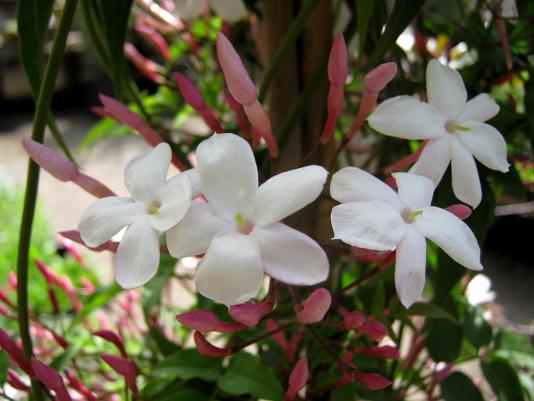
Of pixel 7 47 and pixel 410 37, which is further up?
pixel 410 37

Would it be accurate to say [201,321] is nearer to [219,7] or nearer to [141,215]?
[141,215]

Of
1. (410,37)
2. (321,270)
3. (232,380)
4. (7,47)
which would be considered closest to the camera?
(321,270)

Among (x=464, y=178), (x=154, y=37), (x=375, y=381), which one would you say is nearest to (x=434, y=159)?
(x=464, y=178)

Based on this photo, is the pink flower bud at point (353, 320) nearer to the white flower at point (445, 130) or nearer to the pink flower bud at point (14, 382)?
the white flower at point (445, 130)

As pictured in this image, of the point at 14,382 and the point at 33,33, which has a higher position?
the point at 33,33

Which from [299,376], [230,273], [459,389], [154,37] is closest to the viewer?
[230,273]

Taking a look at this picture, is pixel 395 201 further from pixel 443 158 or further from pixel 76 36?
pixel 76 36

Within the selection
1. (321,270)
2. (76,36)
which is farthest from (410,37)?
(76,36)
